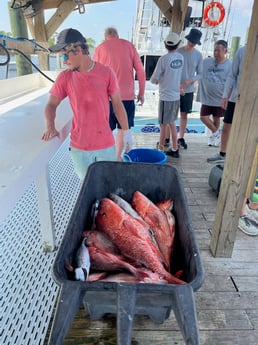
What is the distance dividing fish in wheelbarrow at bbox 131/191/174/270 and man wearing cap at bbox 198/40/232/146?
2657 mm

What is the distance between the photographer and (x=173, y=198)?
1.33m

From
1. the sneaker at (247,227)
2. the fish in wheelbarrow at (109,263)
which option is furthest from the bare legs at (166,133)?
the fish in wheelbarrow at (109,263)

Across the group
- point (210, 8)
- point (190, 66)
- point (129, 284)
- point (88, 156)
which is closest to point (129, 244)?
point (129, 284)

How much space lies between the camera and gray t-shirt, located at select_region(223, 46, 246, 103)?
8.52 feet

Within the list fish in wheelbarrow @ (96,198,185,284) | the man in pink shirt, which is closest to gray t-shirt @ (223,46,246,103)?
the man in pink shirt

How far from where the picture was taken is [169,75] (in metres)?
3.09

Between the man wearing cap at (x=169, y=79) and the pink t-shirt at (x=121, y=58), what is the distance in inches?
18.1

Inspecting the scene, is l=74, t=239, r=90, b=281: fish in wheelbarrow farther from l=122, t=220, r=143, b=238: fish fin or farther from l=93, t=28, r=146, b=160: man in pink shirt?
l=93, t=28, r=146, b=160: man in pink shirt

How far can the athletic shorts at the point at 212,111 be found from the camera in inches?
140

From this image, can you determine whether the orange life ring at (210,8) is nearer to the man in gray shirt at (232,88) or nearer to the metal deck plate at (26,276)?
the man in gray shirt at (232,88)

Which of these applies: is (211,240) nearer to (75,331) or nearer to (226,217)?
(226,217)

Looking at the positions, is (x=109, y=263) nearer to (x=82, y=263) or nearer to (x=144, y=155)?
(x=82, y=263)

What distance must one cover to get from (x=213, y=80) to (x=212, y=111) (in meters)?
0.44

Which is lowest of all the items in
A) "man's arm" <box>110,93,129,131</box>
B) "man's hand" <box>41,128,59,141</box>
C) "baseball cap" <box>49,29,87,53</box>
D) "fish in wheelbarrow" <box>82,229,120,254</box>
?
"fish in wheelbarrow" <box>82,229,120,254</box>
